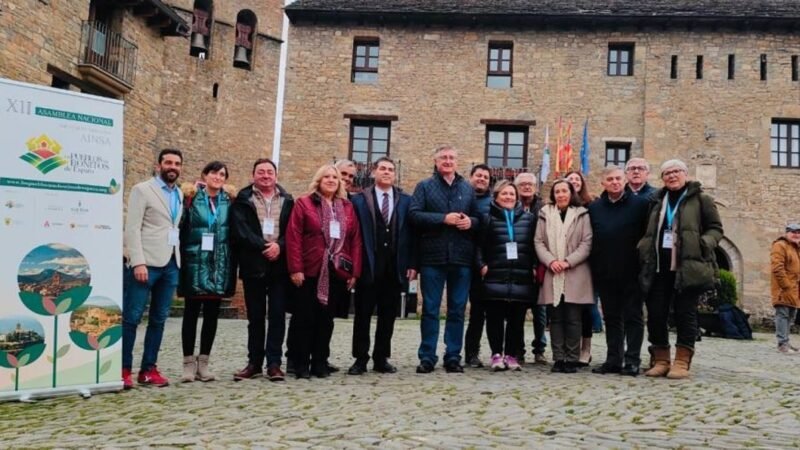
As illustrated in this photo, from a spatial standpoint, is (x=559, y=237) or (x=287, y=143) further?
(x=287, y=143)

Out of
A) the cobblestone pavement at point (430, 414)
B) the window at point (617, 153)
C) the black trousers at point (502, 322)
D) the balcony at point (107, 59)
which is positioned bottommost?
the cobblestone pavement at point (430, 414)

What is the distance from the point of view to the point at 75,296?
16.4ft

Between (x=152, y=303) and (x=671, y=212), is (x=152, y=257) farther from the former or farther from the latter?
(x=671, y=212)

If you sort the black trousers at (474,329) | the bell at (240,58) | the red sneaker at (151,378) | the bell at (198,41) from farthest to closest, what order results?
the bell at (240,58) < the bell at (198,41) < the black trousers at (474,329) < the red sneaker at (151,378)

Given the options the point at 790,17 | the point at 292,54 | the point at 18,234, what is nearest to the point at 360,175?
the point at 292,54

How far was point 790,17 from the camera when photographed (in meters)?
19.4

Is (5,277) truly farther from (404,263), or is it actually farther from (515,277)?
(515,277)

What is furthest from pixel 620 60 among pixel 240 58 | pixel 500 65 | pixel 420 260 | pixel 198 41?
pixel 420 260

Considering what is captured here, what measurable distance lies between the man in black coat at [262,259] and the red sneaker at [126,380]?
32.6 inches

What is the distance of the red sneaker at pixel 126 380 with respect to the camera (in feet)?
17.2

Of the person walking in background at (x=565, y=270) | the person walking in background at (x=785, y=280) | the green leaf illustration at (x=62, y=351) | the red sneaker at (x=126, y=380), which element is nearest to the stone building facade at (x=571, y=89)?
the person walking in background at (x=785, y=280)

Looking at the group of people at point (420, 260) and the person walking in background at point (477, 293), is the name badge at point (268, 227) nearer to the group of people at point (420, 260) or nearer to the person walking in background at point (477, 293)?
the group of people at point (420, 260)

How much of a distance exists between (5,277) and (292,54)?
1717 centimetres

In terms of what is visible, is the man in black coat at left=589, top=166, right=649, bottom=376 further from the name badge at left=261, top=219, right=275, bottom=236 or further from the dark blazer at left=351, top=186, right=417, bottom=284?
the name badge at left=261, top=219, right=275, bottom=236
